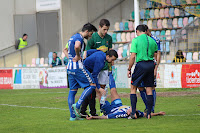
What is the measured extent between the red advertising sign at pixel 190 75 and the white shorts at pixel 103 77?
8.47 meters

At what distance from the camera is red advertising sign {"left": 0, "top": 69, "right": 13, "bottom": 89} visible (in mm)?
22752

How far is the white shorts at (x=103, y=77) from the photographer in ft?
31.8

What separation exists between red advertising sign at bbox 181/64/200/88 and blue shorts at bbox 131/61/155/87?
888cm

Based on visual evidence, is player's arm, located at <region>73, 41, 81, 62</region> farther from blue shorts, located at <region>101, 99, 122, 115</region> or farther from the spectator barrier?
the spectator barrier

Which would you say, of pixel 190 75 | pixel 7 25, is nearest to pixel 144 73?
pixel 190 75

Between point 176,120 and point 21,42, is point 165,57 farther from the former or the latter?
point 176,120

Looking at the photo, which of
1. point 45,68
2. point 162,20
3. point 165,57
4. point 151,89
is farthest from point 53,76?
point 151,89

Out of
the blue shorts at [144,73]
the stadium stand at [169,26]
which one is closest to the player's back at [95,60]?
the blue shorts at [144,73]

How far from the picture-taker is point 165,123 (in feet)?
26.5

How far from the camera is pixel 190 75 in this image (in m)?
17.6

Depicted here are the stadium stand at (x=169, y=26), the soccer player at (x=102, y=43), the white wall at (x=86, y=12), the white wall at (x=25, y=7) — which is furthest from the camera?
the white wall at (x=25, y=7)

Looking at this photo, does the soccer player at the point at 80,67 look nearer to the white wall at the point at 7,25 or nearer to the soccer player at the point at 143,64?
the soccer player at the point at 143,64

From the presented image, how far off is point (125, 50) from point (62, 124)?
1479cm

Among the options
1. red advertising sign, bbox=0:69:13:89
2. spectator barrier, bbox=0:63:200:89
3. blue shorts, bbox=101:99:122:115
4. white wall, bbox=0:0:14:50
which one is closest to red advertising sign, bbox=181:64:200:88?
spectator barrier, bbox=0:63:200:89
